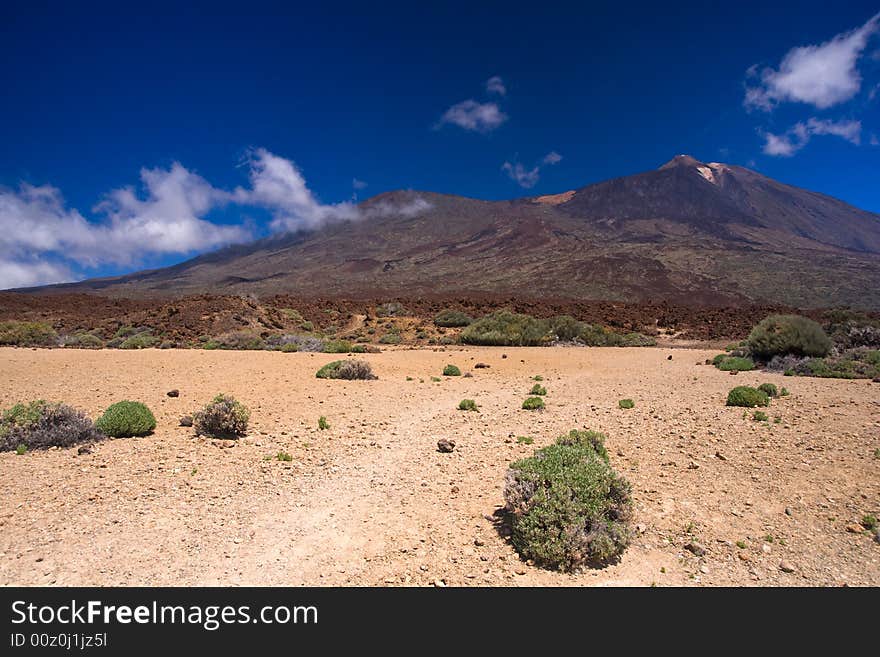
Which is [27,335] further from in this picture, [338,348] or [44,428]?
[44,428]

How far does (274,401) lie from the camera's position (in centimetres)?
852

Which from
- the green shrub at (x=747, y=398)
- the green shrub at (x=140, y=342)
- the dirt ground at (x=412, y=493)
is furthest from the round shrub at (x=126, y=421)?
the green shrub at (x=140, y=342)

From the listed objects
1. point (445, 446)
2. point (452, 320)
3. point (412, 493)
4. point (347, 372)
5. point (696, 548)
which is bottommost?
point (696, 548)

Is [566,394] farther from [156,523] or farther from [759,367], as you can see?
[156,523]

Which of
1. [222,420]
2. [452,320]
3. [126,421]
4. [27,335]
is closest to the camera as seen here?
[126,421]

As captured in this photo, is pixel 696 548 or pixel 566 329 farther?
pixel 566 329

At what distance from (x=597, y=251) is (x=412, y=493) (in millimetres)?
78451

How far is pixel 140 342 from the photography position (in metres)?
18.5

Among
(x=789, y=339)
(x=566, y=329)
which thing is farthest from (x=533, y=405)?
(x=566, y=329)

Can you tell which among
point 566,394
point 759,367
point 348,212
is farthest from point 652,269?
point 348,212

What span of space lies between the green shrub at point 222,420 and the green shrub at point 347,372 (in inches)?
193

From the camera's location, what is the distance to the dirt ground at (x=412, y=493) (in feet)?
10.5

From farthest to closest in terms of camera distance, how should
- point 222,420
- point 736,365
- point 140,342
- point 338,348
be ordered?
point 140,342
point 338,348
point 736,365
point 222,420

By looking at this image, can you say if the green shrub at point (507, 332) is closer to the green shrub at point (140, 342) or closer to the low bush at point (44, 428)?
the green shrub at point (140, 342)
